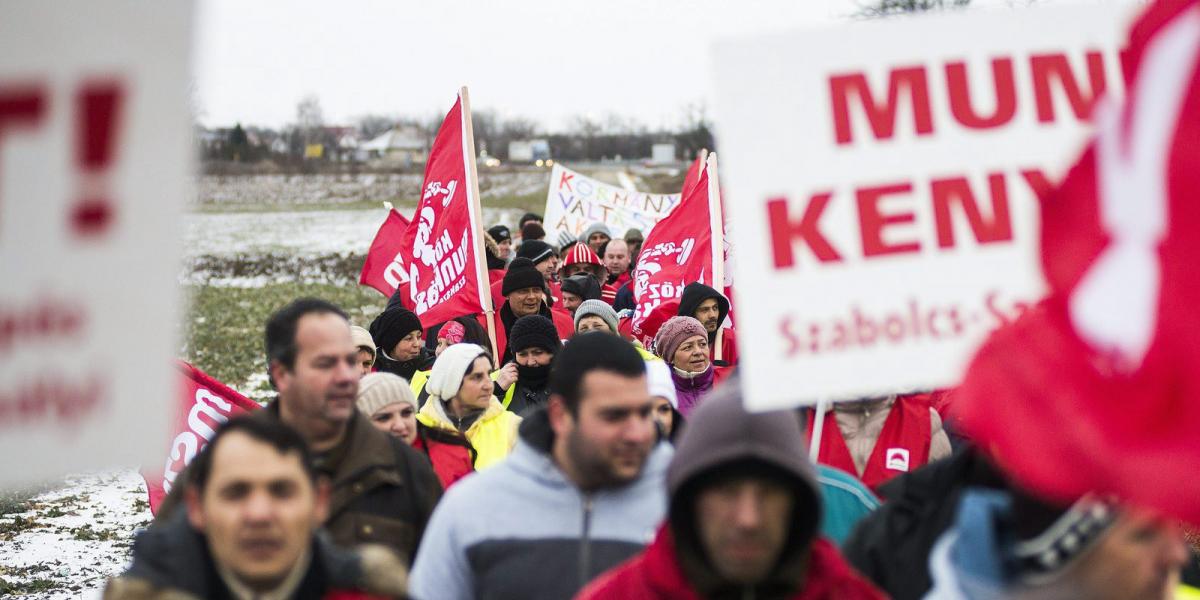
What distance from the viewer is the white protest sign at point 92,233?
2.24m

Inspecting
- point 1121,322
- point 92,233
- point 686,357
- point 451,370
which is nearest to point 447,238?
point 686,357

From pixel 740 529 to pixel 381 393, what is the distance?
2655 millimetres

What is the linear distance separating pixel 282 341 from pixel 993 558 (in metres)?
2.56

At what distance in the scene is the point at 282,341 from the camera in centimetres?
433

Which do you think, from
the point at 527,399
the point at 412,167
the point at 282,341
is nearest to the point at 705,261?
the point at 527,399

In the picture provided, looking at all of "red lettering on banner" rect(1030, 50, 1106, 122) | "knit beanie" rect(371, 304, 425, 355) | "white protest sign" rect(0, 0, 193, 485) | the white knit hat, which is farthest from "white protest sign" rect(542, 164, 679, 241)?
"white protest sign" rect(0, 0, 193, 485)

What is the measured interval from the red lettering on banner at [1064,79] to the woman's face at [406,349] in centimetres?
503

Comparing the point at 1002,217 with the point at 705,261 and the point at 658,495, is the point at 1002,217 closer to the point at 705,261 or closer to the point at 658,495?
the point at 658,495

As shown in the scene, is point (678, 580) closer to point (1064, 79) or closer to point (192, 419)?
point (1064, 79)

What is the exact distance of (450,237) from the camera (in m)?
8.62

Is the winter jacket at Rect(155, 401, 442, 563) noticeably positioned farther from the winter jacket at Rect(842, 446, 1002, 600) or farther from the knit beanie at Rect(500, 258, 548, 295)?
the knit beanie at Rect(500, 258, 548, 295)

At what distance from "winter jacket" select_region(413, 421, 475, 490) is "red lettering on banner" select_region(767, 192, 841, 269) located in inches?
102

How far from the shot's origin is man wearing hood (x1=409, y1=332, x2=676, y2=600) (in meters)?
3.48

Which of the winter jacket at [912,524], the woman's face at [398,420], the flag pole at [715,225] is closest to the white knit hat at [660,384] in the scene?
the woman's face at [398,420]
